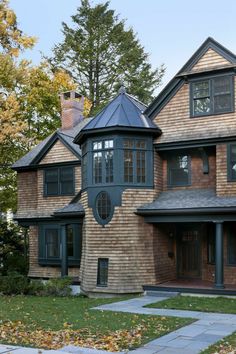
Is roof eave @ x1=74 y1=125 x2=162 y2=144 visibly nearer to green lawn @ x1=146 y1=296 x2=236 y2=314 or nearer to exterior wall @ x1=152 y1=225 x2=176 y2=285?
exterior wall @ x1=152 y1=225 x2=176 y2=285

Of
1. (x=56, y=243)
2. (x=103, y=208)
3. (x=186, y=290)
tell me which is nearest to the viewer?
(x=186, y=290)

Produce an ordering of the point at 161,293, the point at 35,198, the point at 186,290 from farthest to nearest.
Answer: the point at 35,198 < the point at 161,293 < the point at 186,290

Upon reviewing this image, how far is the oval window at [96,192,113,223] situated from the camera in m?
16.2

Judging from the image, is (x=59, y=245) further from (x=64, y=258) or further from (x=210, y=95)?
(x=210, y=95)

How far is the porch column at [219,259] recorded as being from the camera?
14758mm

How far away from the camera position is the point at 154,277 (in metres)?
16.2

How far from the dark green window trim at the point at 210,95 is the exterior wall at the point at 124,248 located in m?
3.59

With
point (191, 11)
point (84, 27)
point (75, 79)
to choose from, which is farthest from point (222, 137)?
point (84, 27)

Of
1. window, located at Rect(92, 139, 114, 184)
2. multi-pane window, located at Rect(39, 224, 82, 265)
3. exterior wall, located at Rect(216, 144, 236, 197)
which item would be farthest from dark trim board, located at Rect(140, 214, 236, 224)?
multi-pane window, located at Rect(39, 224, 82, 265)

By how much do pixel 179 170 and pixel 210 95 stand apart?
2.99 meters

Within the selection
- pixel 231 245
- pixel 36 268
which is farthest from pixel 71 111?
pixel 231 245

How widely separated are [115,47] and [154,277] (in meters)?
26.1

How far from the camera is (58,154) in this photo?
67.4ft

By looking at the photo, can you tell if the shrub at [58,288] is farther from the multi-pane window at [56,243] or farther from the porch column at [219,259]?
the porch column at [219,259]
